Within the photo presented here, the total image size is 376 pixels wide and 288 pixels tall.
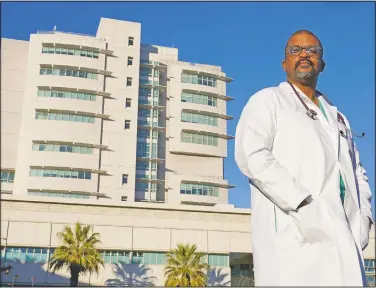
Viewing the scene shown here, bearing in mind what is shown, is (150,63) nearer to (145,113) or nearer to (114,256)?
(145,113)

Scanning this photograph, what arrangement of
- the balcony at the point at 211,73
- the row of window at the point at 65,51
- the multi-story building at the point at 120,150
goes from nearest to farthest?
the multi-story building at the point at 120,150, the row of window at the point at 65,51, the balcony at the point at 211,73

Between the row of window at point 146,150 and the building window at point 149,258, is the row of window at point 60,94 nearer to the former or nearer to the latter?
the row of window at point 146,150

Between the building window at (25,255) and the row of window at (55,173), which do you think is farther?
the row of window at (55,173)

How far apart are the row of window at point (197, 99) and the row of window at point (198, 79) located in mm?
1660

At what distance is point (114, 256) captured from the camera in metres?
40.1

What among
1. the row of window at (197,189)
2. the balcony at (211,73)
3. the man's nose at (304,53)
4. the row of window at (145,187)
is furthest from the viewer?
the balcony at (211,73)

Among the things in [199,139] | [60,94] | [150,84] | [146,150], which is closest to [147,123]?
[146,150]

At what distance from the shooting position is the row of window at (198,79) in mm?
63250

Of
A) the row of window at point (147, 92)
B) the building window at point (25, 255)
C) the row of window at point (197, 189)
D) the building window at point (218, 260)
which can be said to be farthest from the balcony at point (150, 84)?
the building window at point (25, 255)

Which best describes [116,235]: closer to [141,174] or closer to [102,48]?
[141,174]

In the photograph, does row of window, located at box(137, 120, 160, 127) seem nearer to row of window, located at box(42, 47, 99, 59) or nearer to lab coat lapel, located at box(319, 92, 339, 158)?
row of window, located at box(42, 47, 99, 59)

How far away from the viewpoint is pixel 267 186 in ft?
9.99

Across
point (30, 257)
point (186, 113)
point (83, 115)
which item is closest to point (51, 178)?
point (83, 115)

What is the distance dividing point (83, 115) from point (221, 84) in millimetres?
19264
